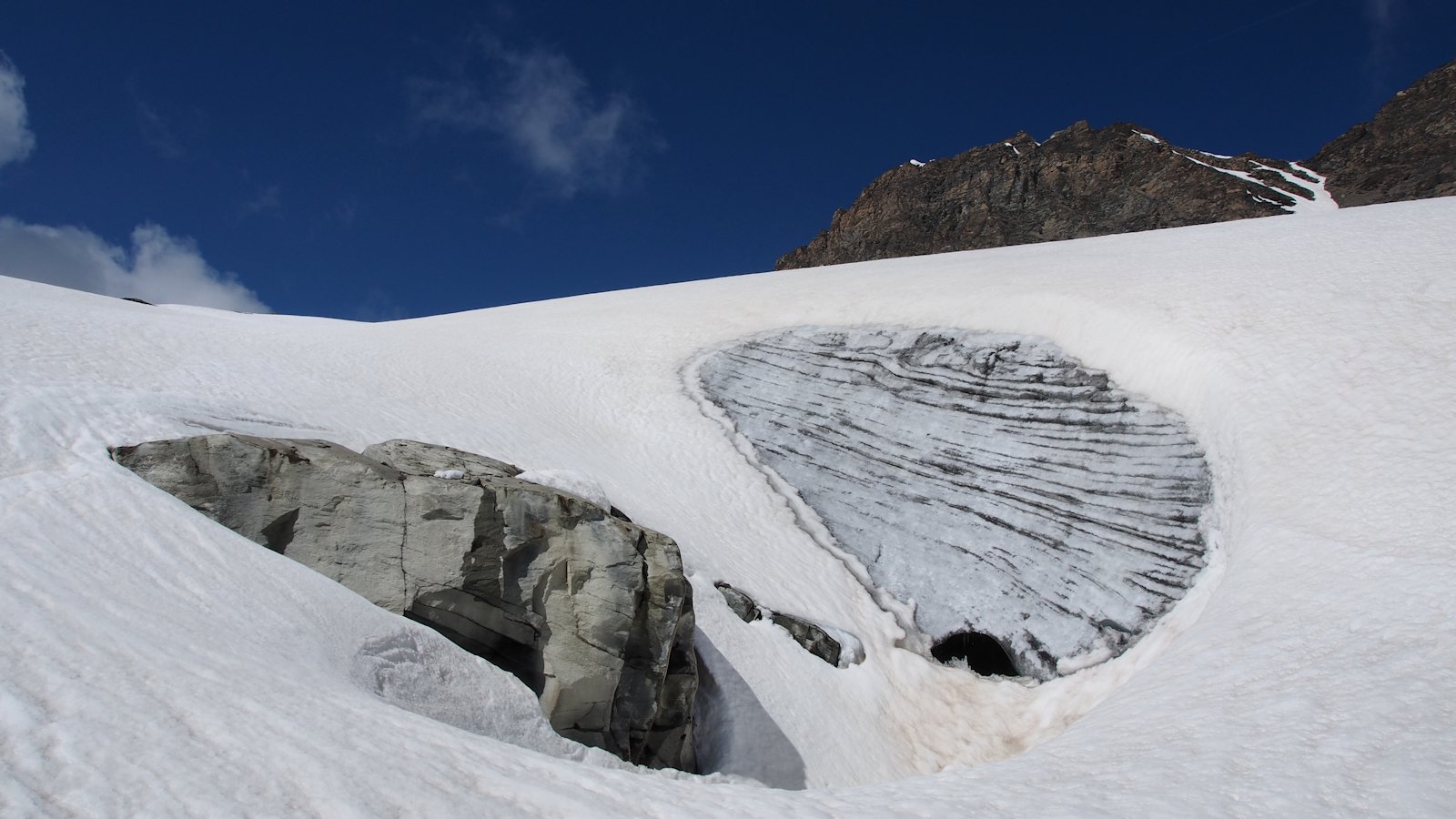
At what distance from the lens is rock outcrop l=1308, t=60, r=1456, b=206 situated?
5069 cm

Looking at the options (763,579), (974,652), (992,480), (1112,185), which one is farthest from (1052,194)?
(763,579)

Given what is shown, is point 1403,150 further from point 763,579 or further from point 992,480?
point 763,579

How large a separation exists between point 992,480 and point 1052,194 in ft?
178

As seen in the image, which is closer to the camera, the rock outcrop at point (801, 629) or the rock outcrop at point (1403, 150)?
the rock outcrop at point (801, 629)

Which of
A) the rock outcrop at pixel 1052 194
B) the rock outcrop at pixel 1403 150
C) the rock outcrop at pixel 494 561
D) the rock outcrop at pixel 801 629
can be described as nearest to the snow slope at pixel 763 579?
the rock outcrop at pixel 801 629

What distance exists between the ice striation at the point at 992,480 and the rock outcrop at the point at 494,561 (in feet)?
16.1

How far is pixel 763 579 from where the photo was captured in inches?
457

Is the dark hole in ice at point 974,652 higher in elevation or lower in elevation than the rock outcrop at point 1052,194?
lower

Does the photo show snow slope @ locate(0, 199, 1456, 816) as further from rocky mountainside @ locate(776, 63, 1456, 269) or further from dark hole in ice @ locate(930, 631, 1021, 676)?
rocky mountainside @ locate(776, 63, 1456, 269)

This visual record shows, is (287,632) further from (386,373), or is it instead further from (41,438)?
(386,373)

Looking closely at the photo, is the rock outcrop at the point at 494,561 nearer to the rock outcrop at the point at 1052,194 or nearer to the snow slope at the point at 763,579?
the snow slope at the point at 763,579

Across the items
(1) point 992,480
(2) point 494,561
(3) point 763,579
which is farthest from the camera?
(1) point 992,480

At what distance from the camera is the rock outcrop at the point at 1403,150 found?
166 feet

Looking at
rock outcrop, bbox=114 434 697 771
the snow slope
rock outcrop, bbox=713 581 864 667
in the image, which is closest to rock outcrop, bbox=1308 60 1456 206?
the snow slope
